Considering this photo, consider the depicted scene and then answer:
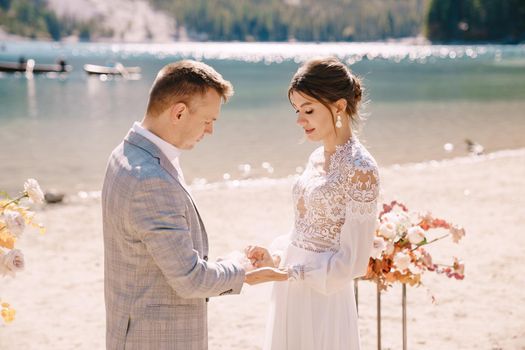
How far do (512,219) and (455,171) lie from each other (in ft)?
18.6

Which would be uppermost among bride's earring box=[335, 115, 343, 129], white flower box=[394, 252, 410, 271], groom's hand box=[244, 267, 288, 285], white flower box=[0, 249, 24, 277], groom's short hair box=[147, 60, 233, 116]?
groom's short hair box=[147, 60, 233, 116]

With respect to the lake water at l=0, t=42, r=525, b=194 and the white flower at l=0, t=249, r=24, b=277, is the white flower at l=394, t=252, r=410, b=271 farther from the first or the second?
the lake water at l=0, t=42, r=525, b=194

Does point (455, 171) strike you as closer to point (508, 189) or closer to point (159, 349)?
point (508, 189)

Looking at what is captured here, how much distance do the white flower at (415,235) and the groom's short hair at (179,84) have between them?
163 centimetres

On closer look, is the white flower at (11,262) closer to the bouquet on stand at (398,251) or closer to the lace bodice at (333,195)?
the lace bodice at (333,195)

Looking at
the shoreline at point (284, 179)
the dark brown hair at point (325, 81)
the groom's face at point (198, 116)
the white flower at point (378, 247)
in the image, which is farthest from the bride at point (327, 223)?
the shoreline at point (284, 179)

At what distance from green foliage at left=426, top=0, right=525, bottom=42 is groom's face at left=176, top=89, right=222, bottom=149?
160m

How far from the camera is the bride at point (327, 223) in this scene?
3.58 meters

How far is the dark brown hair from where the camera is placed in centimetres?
368

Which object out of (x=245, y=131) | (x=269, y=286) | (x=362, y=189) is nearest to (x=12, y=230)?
(x=362, y=189)

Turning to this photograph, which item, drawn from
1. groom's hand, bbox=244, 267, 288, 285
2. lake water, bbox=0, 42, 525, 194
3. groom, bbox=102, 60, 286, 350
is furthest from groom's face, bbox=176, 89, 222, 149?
lake water, bbox=0, 42, 525, 194

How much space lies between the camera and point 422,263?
4.05 meters

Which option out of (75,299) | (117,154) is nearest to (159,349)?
(117,154)

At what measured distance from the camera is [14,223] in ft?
10.3
